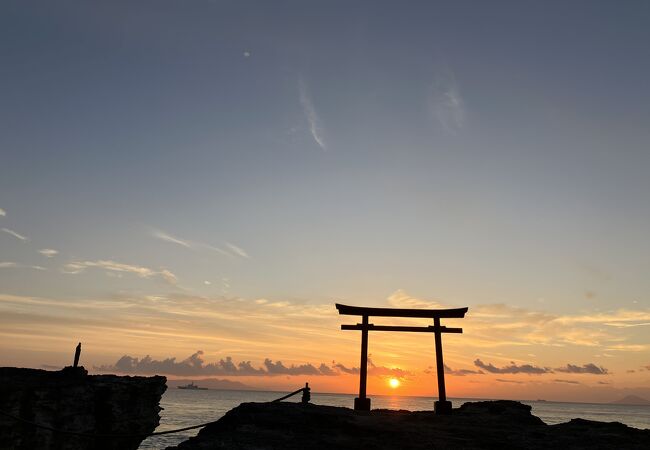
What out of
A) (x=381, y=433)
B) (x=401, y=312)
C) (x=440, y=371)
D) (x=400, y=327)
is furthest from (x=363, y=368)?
(x=381, y=433)

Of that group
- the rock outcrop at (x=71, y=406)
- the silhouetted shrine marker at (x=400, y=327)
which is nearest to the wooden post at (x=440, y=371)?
the silhouetted shrine marker at (x=400, y=327)

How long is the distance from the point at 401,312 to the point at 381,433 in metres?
6.83

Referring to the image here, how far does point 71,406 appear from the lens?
864 inches

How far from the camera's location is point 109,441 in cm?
2505

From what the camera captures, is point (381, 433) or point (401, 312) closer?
point (381, 433)

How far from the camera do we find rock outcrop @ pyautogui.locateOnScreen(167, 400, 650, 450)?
858 cm

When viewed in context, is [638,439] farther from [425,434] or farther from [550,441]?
[425,434]

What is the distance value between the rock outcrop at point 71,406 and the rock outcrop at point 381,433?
980 centimetres

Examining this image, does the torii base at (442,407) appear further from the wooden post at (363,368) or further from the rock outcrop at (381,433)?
the wooden post at (363,368)

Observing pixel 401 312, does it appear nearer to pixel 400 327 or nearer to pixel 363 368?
pixel 400 327

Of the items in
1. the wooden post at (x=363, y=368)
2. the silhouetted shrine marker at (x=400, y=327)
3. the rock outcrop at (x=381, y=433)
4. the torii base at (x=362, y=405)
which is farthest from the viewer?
the silhouetted shrine marker at (x=400, y=327)

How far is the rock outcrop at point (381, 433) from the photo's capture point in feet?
28.1

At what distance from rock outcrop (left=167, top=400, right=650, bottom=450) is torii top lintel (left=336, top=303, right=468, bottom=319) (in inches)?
170

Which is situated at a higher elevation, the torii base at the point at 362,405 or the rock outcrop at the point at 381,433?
the torii base at the point at 362,405
